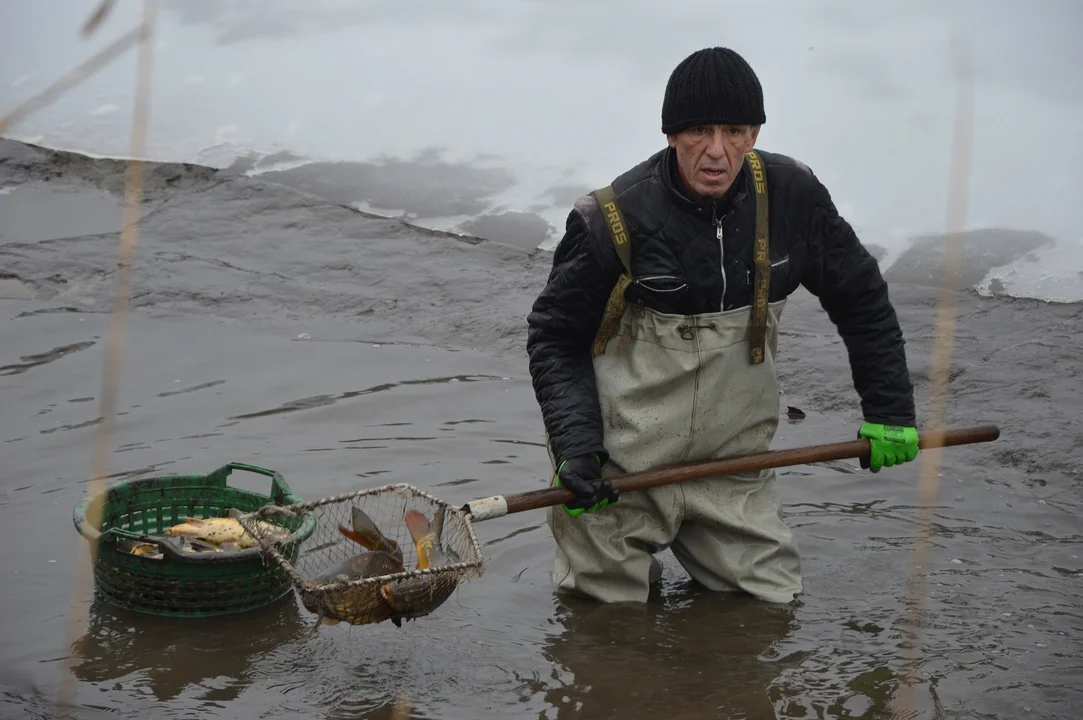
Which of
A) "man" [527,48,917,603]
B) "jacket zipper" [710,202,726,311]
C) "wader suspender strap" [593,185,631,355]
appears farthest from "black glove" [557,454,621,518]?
"jacket zipper" [710,202,726,311]

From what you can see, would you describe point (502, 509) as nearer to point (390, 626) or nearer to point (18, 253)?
point (390, 626)

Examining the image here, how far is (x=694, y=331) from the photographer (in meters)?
3.96

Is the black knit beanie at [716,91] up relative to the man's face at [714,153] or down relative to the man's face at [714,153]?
up

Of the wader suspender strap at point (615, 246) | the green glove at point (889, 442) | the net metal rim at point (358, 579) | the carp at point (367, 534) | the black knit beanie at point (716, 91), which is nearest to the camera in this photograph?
the net metal rim at point (358, 579)

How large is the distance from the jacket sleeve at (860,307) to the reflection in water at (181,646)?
2014 millimetres

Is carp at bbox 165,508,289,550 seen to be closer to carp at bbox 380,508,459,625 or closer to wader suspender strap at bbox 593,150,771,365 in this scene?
carp at bbox 380,508,459,625

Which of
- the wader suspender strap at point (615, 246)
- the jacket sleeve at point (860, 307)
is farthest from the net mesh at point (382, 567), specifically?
the jacket sleeve at point (860, 307)

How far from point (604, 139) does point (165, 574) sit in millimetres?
5712

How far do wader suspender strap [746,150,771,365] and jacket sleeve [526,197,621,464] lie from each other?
430 mm

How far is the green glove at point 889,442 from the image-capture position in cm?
409

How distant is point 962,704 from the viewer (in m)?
3.72

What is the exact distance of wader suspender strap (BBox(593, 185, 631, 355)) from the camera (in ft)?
12.7

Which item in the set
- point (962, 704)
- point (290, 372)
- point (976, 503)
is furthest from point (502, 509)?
point (290, 372)

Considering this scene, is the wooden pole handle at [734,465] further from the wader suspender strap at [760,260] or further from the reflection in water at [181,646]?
the reflection in water at [181,646]
